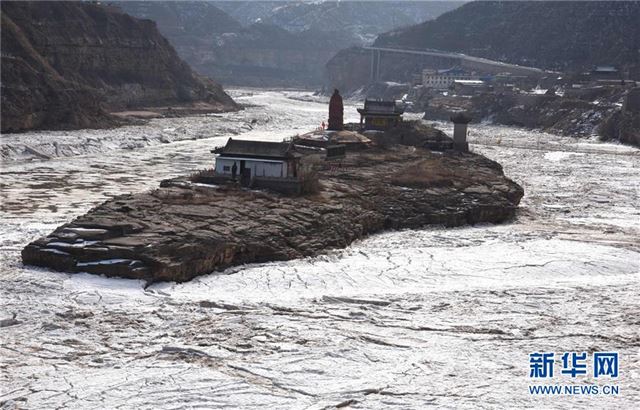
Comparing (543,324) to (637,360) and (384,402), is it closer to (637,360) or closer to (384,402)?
(637,360)

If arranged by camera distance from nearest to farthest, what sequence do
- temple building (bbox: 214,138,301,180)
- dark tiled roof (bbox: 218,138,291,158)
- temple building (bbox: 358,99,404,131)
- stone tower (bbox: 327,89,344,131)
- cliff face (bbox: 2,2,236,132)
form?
temple building (bbox: 214,138,301,180), dark tiled roof (bbox: 218,138,291,158), stone tower (bbox: 327,89,344,131), temple building (bbox: 358,99,404,131), cliff face (bbox: 2,2,236,132)

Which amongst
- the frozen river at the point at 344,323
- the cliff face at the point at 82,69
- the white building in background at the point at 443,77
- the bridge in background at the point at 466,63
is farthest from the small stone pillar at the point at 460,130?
the white building in background at the point at 443,77

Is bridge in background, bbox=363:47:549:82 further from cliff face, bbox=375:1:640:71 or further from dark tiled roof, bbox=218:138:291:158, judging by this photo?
dark tiled roof, bbox=218:138:291:158

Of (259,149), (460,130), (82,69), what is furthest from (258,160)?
(82,69)

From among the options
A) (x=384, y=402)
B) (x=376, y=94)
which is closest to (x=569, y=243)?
(x=384, y=402)

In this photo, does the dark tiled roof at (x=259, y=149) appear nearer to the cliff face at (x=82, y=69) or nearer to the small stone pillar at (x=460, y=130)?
the small stone pillar at (x=460, y=130)

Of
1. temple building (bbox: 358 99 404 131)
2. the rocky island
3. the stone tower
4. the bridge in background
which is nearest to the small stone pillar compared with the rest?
temple building (bbox: 358 99 404 131)
